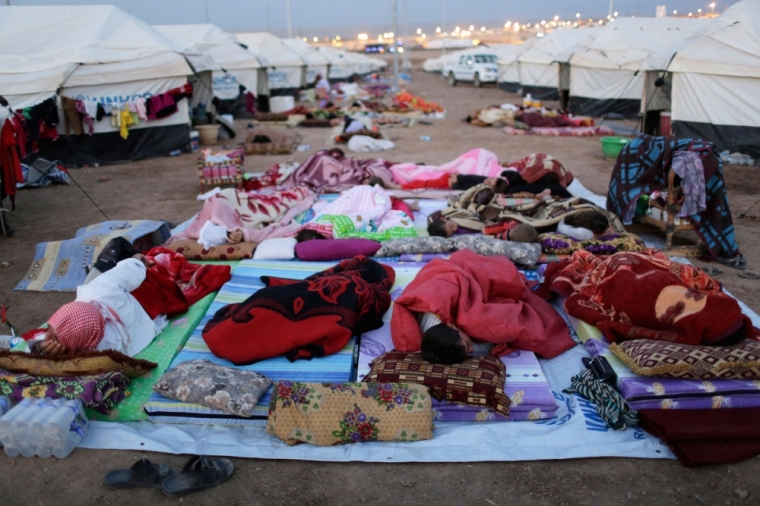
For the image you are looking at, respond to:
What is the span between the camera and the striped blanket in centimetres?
532

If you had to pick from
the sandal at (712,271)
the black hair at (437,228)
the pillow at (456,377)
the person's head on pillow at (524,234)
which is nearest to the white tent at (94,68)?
the black hair at (437,228)

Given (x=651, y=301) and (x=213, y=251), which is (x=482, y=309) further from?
(x=213, y=251)

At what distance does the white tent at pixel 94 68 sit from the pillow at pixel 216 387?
8934mm

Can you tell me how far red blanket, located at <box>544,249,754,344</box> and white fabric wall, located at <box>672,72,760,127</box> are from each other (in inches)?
296

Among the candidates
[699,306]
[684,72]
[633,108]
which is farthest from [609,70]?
[699,306]

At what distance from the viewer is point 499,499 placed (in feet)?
9.00

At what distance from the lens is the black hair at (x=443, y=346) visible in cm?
334

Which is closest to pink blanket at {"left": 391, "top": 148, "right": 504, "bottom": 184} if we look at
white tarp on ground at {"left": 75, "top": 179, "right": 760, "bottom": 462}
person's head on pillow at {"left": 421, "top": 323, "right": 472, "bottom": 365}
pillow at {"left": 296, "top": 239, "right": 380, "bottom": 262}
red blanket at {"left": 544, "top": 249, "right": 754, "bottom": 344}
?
pillow at {"left": 296, "top": 239, "right": 380, "bottom": 262}

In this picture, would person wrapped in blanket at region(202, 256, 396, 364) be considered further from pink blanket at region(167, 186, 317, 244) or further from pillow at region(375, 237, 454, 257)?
pink blanket at region(167, 186, 317, 244)

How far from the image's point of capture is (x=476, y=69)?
28453 millimetres

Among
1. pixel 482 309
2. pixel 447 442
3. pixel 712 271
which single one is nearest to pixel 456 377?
pixel 447 442

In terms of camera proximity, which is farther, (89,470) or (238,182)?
(238,182)

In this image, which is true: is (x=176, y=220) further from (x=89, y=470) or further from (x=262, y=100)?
(x=262, y=100)

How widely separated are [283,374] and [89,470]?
1.11 metres
